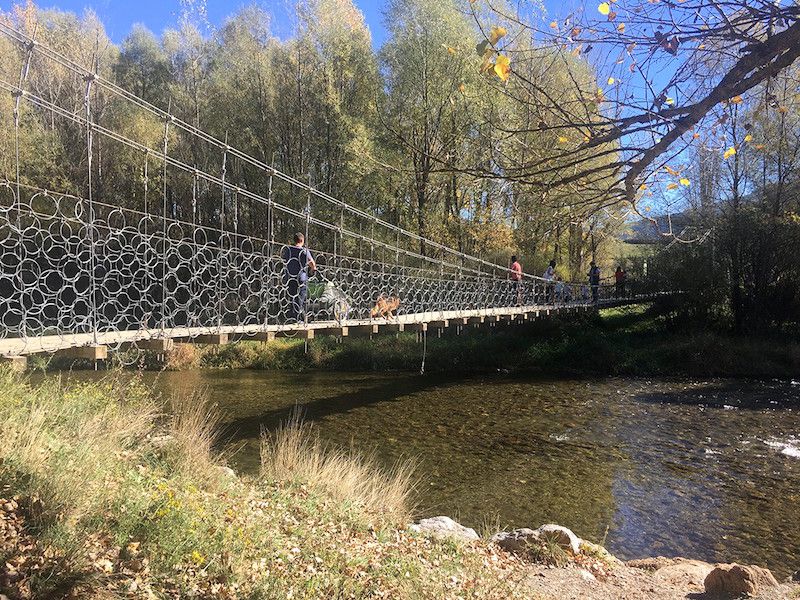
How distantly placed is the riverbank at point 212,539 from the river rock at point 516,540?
0.04 ft

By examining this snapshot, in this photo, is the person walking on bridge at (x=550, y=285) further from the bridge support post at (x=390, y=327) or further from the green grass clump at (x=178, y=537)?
the green grass clump at (x=178, y=537)

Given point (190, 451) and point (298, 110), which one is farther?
point (298, 110)

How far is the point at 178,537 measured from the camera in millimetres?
1921

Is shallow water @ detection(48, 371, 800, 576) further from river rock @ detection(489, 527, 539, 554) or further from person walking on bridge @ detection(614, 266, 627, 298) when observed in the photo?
person walking on bridge @ detection(614, 266, 627, 298)

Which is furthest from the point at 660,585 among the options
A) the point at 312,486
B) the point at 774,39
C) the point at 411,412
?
the point at 411,412

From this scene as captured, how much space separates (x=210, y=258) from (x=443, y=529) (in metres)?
7.43

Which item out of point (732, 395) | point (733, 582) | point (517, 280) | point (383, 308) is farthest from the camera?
point (517, 280)

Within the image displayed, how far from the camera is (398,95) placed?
13.0 metres

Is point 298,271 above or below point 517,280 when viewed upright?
below

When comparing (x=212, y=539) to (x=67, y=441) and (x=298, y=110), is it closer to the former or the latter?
(x=67, y=441)

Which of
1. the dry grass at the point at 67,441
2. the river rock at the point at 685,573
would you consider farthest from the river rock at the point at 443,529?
the dry grass at the point at 67,441

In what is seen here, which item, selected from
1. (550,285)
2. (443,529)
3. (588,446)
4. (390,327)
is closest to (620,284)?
(550,285)

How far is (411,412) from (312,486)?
4662 millimetres

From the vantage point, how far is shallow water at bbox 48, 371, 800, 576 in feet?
13.6
